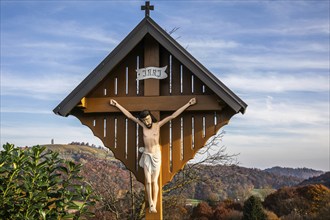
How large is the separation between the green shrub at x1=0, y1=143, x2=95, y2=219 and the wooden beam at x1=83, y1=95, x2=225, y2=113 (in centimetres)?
79

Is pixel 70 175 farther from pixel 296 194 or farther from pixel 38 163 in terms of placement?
pixel 296 194

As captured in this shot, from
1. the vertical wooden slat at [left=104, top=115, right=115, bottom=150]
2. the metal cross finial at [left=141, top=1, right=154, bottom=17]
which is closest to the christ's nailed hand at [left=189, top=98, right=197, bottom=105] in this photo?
the vertical wooden slat at [left=104, top=115, right=115, bottom=150]

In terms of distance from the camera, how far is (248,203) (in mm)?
26688

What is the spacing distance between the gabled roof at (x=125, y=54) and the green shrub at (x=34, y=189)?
681 mm

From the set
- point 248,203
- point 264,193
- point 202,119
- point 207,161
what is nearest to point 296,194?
point 264,193

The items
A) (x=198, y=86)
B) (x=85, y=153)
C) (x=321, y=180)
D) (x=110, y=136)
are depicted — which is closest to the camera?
(x=198, y=86)

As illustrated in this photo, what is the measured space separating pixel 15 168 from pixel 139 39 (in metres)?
2.21

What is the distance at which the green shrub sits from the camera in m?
5.76

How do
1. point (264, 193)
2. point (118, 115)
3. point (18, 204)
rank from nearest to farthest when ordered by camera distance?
1. point (18, 204)
2. point (118, 115)
3. point (264, 193)

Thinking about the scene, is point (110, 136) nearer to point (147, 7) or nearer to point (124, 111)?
point (124, 111)

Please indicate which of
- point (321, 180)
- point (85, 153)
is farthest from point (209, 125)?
point (321, 180)

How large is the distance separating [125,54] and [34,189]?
198cm

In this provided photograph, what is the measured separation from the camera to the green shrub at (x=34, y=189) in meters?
5.76

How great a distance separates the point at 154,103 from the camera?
240 inches
